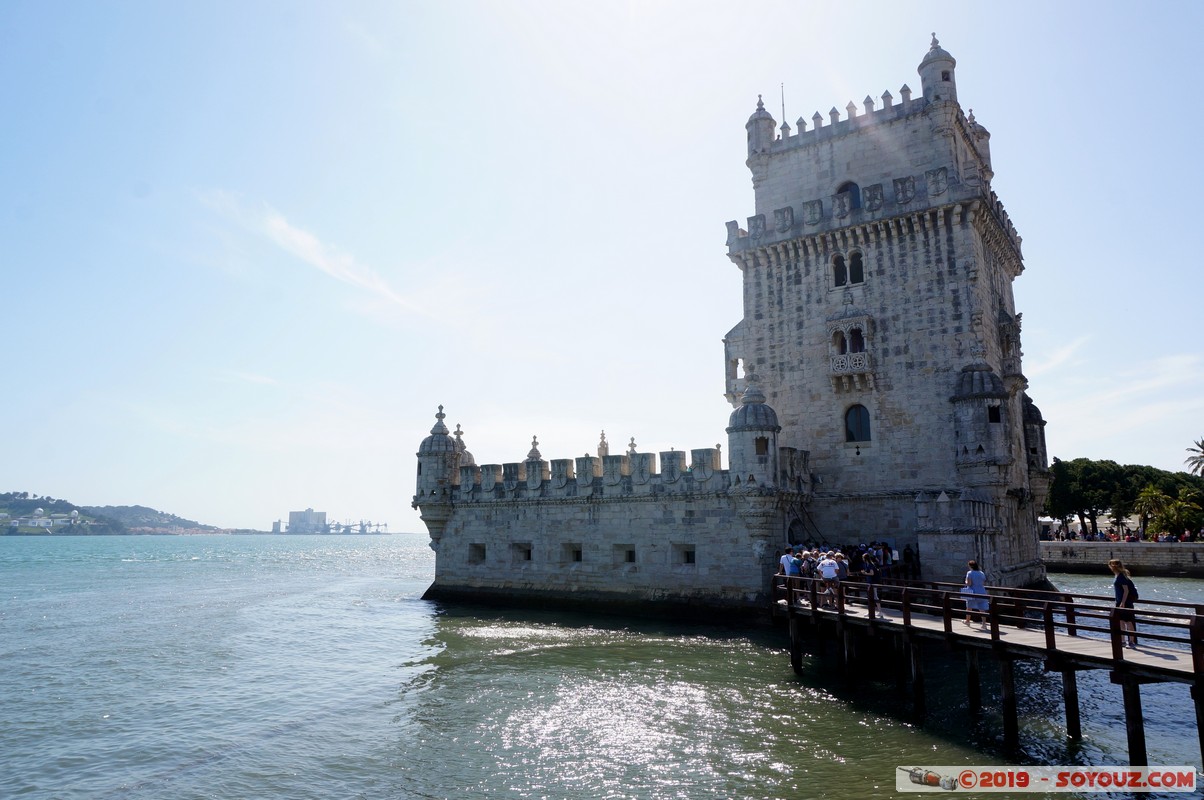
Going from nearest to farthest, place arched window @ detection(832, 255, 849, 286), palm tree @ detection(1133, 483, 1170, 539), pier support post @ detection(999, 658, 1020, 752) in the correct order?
1. pier support post @ detection(999, 658, 1020, 752)
2. arched window @ detection(832, 255, 849, 286)
3. palm tree @ detection(1133, 483, 1170, 539)

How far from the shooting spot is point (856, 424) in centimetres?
2797

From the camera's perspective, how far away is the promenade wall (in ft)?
149

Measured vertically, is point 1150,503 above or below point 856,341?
below

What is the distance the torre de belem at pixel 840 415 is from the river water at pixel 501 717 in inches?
130

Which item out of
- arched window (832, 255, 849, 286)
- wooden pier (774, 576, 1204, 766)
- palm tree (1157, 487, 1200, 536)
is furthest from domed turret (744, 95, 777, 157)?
palm tree (1157, 487, 1200, 536)

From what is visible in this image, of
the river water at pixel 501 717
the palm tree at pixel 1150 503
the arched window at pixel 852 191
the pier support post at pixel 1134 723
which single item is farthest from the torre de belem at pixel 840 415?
the palm tree at pixel 1150 503

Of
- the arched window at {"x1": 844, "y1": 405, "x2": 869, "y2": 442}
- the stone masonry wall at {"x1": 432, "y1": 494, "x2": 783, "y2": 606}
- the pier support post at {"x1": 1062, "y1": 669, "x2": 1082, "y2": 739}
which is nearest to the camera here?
the pier support post at {"x1": 1062, "y1": 669, "x2": 1082, "y2": 739}

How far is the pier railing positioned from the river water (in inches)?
66.2

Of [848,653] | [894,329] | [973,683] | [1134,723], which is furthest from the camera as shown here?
[894,329]

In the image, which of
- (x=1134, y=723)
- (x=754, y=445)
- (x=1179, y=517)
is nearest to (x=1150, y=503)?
(x=1179, y=517)

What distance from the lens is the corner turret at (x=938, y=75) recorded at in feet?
91.4

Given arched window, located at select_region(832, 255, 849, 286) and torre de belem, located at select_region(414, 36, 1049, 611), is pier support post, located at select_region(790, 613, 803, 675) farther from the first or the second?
arched window, located at select_region(832, 255, 849, 286)

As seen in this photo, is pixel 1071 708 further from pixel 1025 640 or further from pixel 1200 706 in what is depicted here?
pixel 1200 706

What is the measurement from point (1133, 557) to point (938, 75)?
118ft
